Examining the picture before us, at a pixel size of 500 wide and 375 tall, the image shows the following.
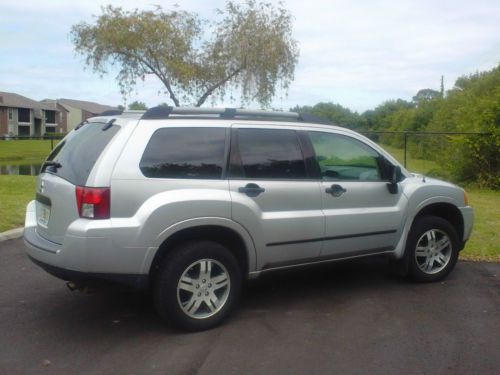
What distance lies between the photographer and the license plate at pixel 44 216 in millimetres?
4664

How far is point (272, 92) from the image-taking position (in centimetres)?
2453

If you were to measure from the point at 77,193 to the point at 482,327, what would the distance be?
3.45 m

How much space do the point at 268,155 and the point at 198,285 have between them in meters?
Answer: 1.29

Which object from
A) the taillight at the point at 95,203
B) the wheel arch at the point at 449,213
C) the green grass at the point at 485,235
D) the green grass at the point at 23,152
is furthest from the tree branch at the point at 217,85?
the taillight at the point at 95,203

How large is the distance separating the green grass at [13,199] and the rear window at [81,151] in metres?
3.77

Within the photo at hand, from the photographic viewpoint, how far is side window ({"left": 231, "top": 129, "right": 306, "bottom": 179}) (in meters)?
4.92

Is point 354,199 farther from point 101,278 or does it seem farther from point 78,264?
point 78,264

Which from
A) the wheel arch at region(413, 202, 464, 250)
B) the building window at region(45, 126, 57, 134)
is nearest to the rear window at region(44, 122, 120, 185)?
the wheel arch at region(413, 202, 464, 250)

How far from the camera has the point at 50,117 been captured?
3617 inches

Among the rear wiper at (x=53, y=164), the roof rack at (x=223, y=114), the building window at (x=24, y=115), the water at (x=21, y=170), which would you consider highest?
the building window at (x=24, y=115)

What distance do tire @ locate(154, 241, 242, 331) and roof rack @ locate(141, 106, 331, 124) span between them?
1.10m

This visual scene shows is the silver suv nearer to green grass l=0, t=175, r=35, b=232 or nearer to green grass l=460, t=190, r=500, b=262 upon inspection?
green grass l=460, t=190, r=500, b=262

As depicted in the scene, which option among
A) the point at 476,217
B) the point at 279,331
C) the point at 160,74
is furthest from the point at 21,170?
the point at 279,331

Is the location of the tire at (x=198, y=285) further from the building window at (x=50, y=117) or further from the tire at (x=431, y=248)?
the building window at (x=50, y=117)
